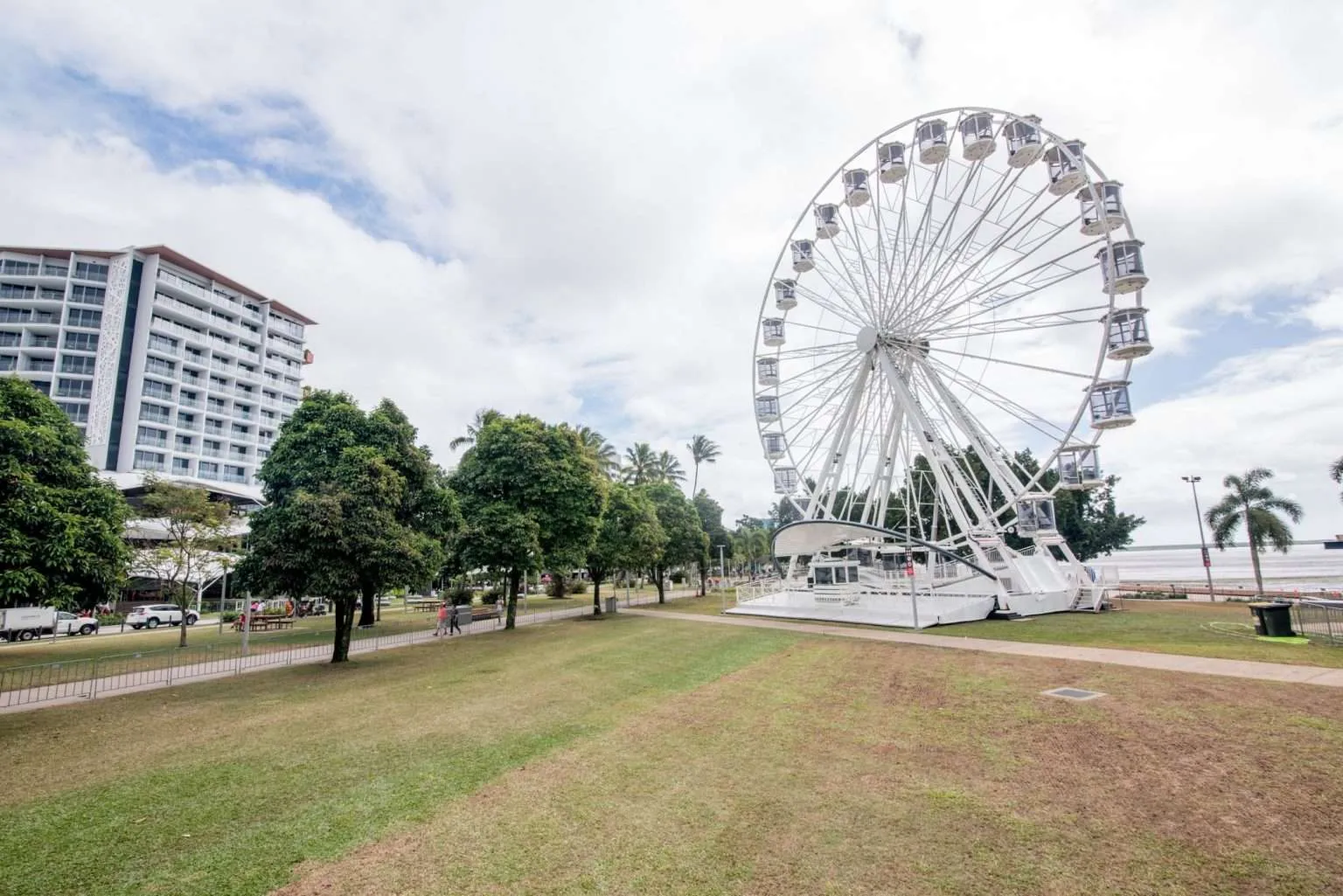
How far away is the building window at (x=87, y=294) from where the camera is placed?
7200 centimetres

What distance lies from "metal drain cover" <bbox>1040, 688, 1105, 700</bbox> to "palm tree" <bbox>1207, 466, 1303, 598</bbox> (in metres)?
37.2

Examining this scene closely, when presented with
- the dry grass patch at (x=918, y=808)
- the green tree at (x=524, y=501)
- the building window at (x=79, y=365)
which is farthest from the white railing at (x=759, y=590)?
the building window at (x=79, y=365)

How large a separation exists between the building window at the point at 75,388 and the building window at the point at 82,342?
3.73 m

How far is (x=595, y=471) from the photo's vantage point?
32531 mm

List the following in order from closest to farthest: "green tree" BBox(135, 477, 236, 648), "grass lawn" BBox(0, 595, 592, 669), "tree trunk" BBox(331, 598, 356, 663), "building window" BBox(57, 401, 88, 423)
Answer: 1. "tree trunk" BBox(331, 598, 356, 663)
2. "grass lawn" BBox(0, 595, 592, 669)
3. "green tree" BBox(135, 477, 236, 648)
4. "building window" BBox(57, 401, 88, 423)

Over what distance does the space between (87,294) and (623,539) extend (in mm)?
77624

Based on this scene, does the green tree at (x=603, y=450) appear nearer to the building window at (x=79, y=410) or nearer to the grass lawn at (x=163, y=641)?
the grass lawn at (x=163, y=641)

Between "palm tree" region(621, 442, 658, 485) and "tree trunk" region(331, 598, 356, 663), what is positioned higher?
"palm tree" region(621, 442, 658, 485)

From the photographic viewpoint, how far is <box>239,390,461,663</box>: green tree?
1748 cm

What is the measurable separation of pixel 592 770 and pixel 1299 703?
11.5 m

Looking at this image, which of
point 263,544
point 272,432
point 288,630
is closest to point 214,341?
point 272,432

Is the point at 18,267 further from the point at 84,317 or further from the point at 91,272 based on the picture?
the point at 84,317

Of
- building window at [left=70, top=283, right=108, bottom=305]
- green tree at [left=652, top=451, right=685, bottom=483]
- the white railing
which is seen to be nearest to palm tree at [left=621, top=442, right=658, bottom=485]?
green tree at [left=652, top=451, right=685, bottom=483]

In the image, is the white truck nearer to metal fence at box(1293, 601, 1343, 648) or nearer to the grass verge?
the grass verge
